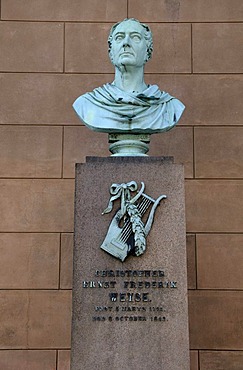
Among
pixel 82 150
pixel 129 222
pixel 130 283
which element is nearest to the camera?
pixel 130 283

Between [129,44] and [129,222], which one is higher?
[129,44]

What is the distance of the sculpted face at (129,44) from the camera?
254 inches

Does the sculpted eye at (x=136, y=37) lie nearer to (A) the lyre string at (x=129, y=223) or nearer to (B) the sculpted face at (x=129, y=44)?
(B) the sculpted face at (x=129, y=44)

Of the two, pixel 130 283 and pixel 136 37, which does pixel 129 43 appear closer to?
pixel 136 37

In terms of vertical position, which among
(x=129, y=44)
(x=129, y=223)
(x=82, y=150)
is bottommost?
(x=129, y=223)

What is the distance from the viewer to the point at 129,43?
254 inches

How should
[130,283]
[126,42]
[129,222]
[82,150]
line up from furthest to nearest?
1. [82,150]
2. [126,42]
3. [129,222]
4. [130,283]

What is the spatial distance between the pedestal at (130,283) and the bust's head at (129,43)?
3.26ft

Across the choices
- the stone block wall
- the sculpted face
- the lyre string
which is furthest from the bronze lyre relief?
the stone block wall

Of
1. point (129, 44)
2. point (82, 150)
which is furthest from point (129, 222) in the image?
point (82, 150)

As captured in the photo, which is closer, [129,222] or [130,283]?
[130,283]

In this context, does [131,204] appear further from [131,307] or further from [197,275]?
[197,275]

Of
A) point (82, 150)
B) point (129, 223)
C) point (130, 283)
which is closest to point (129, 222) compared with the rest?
point (129, 223)

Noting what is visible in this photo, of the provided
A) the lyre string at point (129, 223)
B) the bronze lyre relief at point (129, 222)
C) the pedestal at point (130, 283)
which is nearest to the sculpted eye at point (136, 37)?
the pedestal at point (130, 283)
